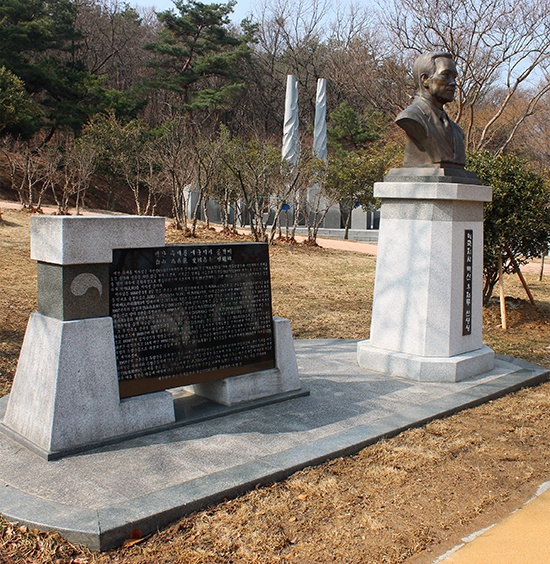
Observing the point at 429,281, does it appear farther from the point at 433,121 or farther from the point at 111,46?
the point at 111,46

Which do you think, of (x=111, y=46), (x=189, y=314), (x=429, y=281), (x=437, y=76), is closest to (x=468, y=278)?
(x=429, y=281)

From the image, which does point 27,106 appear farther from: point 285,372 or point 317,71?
point 285,372

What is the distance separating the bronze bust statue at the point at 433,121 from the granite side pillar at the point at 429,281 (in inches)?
13.4

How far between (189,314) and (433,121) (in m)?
3.03

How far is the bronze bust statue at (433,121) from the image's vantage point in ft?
19.4

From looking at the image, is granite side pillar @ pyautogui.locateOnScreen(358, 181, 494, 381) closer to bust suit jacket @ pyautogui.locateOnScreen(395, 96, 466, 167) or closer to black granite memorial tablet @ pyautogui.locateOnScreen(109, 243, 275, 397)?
bust suit jacket @ pyautogui.locateOnScreen(395, 96, 466, 167)

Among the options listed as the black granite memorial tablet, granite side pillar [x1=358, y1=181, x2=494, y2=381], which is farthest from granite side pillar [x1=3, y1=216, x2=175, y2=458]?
granite side pillar [x1=358, y1=181, x2=494, y2=381]

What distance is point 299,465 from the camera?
155 inches

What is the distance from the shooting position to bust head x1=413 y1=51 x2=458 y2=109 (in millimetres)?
5938

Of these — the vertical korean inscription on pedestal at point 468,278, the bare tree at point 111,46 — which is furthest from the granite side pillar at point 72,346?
the bare tree at point 111,46

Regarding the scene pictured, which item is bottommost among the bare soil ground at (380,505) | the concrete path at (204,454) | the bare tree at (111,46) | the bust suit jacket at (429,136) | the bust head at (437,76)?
the bare soil ground at (380,505)

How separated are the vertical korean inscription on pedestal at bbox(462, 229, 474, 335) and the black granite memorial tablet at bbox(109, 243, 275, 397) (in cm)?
207

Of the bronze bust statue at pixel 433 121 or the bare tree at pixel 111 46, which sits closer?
the bronze bust statue at pixel 433 121

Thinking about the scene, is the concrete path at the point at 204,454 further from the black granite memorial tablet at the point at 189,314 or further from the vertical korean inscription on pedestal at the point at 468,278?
the vertical korean inscription on pedestal at the point at 468,278
